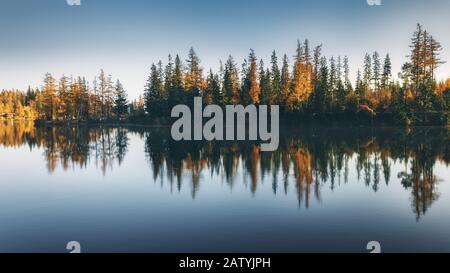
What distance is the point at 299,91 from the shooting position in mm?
67312

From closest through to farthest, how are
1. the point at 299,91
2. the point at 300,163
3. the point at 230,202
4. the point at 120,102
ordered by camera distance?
the point at 230,202
the point at 300,163
the point at 299,91
the point at 120,102

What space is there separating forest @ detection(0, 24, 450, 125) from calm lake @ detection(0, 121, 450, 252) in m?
30.2

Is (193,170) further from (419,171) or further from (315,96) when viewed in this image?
(315,96)

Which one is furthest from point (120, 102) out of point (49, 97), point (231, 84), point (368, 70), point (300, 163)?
point (300, 163)

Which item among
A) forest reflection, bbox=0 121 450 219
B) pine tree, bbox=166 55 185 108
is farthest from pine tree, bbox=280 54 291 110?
forest reflection, bbox=0 121 450 219

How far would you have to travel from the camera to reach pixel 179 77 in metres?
80.7

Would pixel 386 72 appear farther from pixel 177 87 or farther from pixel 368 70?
pixel 177 87

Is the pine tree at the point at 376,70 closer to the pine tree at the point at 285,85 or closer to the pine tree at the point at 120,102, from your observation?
the pine tree at the point at 285,85

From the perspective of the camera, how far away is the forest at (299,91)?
6094 centimetres

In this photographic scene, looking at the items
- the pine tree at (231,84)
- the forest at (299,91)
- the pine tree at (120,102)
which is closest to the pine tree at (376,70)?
the forest at (299,91)

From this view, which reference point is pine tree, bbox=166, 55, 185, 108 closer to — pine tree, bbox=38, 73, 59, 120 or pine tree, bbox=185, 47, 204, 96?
pine tree, bbox=185, 47, 204, 96

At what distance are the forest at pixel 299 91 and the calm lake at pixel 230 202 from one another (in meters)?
30.2

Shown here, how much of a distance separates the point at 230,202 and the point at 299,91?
5160 centimetres
